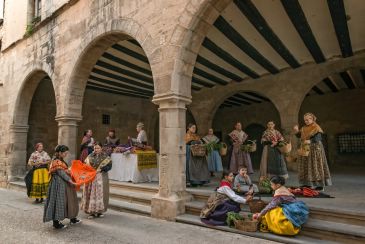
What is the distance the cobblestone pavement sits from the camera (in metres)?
3.98

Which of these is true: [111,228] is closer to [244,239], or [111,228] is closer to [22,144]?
[244,239]

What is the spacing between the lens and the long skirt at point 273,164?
5.66m

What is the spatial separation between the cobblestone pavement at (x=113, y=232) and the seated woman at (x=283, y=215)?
0.30m

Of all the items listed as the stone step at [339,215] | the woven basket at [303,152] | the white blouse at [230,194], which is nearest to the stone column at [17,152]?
the white blouse at [230,194]

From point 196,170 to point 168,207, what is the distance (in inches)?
61.5

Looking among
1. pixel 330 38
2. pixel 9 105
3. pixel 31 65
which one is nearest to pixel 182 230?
pixel 330 38

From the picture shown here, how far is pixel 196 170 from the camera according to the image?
6414 mm

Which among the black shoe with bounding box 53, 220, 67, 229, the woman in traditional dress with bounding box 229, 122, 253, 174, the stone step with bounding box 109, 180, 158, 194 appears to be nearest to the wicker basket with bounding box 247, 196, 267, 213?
the woman in traditional dress with bounding box 229, 122, 253, 174

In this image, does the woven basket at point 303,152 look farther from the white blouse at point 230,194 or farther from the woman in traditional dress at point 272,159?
the white blouse at point 230,194

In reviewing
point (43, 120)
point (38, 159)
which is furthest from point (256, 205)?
point (43, 120)

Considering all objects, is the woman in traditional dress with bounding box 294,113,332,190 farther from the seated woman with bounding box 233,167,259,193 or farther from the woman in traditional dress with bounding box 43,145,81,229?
the woman in traditional dress with bounding box 43,145,81,229

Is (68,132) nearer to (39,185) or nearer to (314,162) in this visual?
(39,185)

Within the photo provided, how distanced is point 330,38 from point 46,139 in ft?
36.8

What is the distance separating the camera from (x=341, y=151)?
13.1 m
